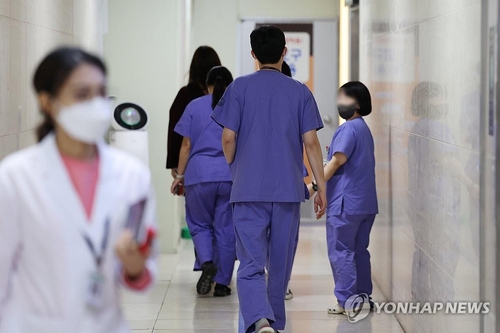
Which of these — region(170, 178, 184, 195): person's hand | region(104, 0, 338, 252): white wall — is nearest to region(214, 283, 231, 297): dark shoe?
region(170, 178, 184, 195): person's hand

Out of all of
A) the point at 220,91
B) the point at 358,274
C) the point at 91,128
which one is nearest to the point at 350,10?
the point at 220,91

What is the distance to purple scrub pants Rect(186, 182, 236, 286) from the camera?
513 centimetres

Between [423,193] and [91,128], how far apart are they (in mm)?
2416

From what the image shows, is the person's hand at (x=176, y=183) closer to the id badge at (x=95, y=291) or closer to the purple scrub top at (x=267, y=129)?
the purple scrub top at (x=267, y=129)

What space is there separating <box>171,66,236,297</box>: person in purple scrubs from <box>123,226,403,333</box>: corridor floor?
7.8 inches

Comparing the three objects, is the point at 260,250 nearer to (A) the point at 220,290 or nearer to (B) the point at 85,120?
(A) the point at 220,290

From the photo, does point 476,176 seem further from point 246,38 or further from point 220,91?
point 246,38

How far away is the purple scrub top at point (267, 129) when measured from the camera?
3.83 meters

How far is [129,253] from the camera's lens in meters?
1.57

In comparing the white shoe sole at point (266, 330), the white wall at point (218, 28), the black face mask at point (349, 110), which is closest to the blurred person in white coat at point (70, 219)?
the white shoe sole at point (266, 330)

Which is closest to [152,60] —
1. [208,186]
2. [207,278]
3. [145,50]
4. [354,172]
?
[145,50]

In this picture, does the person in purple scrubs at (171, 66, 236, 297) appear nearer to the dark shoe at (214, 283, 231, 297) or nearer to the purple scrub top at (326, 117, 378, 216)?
the dark shoe at (214, 283, 231, 297)

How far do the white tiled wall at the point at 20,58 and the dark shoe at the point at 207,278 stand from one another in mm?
1580

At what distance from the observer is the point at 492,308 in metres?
2.76
